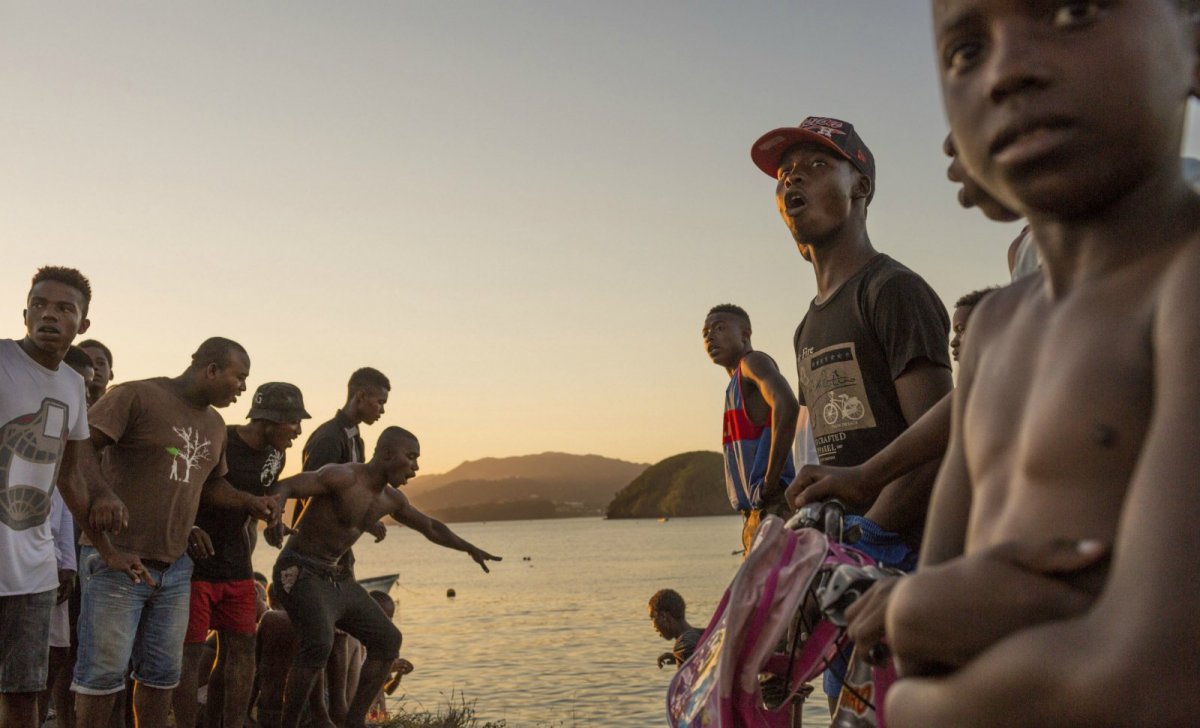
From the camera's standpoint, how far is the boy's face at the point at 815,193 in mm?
3705

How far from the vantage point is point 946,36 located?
3.97 feet

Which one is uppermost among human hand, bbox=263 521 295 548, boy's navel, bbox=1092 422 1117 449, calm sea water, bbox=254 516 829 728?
boy's navel, bbox=1092 422 1117 449

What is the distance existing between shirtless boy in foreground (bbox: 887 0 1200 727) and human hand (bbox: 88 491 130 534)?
5510 mm

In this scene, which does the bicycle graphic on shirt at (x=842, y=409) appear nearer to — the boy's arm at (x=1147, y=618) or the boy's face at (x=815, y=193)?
the boy's face at (x=815, y=193)

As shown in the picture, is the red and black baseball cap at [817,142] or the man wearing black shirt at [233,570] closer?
the red and black baseball cap at [817,142]

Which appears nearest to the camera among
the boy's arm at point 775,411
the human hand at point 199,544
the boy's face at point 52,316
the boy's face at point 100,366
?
the boy's arm at point 775,411

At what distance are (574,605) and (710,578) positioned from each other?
813 inches

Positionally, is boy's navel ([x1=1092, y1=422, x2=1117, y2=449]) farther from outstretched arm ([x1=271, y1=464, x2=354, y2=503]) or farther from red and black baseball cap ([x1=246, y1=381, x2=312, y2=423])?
red and black baseball cap ([x1=246, y1=381, x2=312, y2=423])

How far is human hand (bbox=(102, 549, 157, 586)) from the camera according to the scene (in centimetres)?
596

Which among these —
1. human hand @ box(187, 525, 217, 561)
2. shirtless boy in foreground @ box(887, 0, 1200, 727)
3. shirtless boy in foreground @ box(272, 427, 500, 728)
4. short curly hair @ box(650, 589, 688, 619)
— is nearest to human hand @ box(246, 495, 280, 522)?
shirtless boy in foreground @ box(272, 427, 500, 728)

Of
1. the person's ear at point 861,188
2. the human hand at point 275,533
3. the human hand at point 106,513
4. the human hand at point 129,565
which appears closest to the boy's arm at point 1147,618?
the person's ear at point 861,188

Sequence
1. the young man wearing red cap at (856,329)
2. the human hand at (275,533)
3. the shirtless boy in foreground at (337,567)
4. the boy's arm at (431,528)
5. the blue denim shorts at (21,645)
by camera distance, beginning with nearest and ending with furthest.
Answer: the young man wearing red cap at (856,329)
the blue denim shorts at (21,645)
the human hand at (275,533)
the shirtless boy in foreground at (337,567)
the boy's arm at (431,528)

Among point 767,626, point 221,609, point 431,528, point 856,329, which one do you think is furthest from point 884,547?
point 431,528

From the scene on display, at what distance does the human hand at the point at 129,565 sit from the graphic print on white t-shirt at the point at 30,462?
54cm
